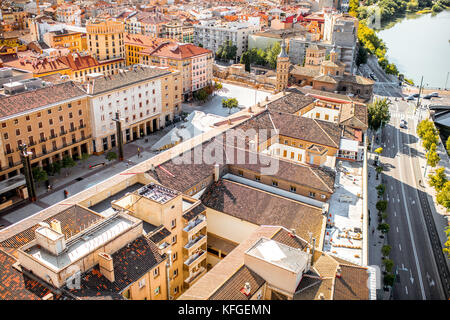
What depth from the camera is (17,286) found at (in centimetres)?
2380

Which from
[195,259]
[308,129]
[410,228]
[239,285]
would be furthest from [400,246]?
[239,285]

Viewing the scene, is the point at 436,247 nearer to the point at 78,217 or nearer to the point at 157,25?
the point at 78,217

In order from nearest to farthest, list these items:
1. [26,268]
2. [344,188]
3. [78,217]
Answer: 1. [26,268]
2. [78,217]
3. [344,188]

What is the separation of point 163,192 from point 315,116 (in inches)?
1498

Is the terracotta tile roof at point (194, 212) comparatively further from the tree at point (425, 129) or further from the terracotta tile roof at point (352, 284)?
the tree at point (425, 129)

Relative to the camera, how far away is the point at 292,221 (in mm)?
34125

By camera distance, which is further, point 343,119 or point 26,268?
point 343,119

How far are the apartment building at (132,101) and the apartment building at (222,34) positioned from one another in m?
47.7

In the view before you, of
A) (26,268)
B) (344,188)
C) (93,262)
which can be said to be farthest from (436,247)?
(26,268)

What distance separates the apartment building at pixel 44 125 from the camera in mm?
47688

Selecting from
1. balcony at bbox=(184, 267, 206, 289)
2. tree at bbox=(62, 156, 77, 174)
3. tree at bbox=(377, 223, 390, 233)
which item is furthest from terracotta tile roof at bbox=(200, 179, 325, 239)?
tree at bbox=(62, 156, 77, 174)

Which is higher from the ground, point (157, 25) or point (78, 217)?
point (157, 25)

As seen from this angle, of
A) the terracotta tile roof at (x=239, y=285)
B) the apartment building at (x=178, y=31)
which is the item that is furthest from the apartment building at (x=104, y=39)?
the terracotta tile roof at (x=239, y=285)

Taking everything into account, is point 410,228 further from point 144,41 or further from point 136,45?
point 136,45
